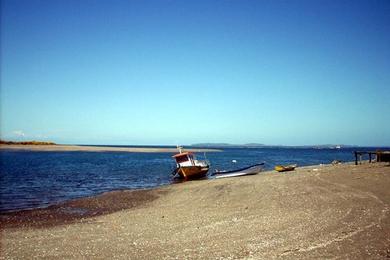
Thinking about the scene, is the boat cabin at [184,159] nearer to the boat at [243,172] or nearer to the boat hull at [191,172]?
the boat hull at [191,172]

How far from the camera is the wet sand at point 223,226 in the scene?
10.5 metres

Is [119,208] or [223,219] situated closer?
[223,219]

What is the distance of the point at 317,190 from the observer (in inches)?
837

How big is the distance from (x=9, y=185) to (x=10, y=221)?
52.9 feet

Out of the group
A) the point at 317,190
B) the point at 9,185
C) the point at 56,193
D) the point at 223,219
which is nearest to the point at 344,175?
the point at 317,190

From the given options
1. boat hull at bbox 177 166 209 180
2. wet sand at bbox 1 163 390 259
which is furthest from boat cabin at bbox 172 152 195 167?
wet sand at bbox 1 163 390 259

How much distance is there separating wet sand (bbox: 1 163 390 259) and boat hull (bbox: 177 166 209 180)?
1677cm

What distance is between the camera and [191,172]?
40875mm

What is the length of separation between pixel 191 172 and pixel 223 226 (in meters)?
27.2

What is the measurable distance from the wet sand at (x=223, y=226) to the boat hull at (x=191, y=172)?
16774 millimetres

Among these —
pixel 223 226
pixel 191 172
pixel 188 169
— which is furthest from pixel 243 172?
pixel 223 226

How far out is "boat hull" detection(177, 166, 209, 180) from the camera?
40.5m

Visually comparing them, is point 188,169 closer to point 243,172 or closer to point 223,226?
point 243,172

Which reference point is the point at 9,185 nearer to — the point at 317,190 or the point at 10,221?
the point at 10,221
